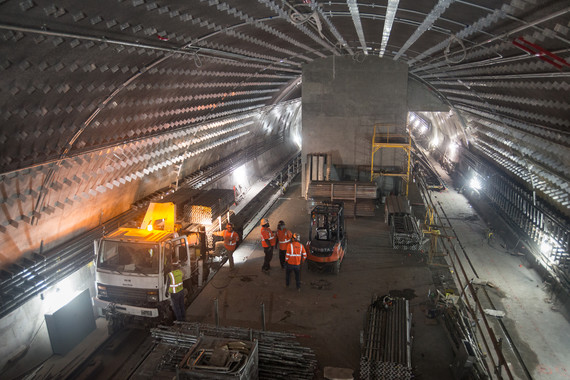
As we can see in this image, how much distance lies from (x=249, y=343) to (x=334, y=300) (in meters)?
3.45

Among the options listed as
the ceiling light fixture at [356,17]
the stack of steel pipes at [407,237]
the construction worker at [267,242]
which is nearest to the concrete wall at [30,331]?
the construction worker at [267,242]

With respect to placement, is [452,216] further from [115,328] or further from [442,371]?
[115,328]

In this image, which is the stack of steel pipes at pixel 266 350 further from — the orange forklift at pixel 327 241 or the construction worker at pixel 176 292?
the orange forklift at pixel 327 241

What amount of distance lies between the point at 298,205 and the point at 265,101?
20.4 ft

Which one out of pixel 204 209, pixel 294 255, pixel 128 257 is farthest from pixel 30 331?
pixel 294 255

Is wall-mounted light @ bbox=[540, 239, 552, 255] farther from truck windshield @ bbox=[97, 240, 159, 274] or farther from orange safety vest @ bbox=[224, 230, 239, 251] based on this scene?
truck windshield @ bbox=[97, 240, 159, 274]

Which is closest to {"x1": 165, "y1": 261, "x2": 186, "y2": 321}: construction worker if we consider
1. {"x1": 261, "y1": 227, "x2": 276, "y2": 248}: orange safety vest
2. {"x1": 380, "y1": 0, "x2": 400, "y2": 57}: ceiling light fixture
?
{"x1": 261, "y1": 227, "x2": 276, "y2": 248}: orange safety vest

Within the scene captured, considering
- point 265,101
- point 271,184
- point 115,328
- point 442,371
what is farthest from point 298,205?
point 442,371

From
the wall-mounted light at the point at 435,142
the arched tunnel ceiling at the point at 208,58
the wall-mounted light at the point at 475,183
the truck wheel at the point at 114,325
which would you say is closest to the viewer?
the arched tunnel ceiling at the point at 208,58

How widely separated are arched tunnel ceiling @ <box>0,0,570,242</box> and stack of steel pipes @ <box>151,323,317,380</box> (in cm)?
383

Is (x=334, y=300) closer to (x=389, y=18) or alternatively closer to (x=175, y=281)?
(x=175, y=281)

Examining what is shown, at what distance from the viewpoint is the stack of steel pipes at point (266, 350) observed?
20.5ft

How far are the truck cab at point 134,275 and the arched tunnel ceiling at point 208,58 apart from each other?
7.16 feet

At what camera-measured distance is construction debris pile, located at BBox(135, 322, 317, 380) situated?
20.5 feet
